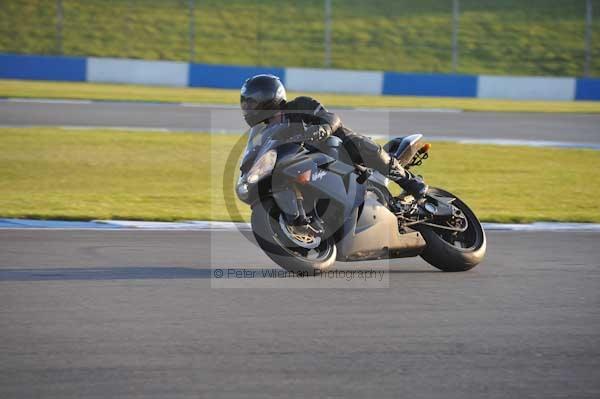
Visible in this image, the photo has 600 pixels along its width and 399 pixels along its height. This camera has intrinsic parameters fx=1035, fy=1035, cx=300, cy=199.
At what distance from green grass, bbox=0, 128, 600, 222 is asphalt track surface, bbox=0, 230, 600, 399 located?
254 centimetres

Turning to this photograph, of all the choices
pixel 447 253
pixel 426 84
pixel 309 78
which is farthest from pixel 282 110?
pixel 426 84

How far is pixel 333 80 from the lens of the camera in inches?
1206

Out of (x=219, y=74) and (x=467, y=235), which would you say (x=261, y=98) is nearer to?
(x=467, y=235)

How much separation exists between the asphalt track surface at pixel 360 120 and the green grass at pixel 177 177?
147 cm

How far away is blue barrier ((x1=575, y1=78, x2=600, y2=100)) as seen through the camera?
30844 millimetres

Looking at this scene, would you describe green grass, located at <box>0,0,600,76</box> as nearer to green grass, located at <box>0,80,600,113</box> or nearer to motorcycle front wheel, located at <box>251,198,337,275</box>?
green grass, located at <box>0,80,600,113</box>

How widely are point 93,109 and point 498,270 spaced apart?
603 inches

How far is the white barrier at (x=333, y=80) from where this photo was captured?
3041 centimetres

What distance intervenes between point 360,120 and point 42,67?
1303cm

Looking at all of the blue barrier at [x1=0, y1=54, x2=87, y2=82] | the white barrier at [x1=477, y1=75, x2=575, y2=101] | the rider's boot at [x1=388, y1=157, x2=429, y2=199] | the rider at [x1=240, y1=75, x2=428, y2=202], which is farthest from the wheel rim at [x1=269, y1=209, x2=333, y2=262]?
the blue barrier at [x1=0, y1=54, x2=87, y2=82]

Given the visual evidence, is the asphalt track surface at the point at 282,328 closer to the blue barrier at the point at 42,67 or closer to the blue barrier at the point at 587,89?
the blue barrier at the point at 42,67

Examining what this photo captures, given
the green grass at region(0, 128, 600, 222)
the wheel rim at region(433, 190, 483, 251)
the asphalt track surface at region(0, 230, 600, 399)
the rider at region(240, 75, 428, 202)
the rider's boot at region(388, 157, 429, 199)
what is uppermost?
the rider at region(240, 75, 428, 202)

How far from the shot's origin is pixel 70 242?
8.37m

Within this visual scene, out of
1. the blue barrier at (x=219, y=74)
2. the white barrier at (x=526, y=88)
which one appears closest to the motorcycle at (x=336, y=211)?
the blue barrier at (x=219, y=74)
